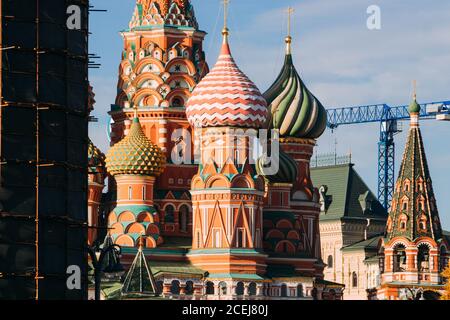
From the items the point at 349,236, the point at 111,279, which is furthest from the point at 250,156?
the point at 349,236

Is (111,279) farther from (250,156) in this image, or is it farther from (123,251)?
(250,156)

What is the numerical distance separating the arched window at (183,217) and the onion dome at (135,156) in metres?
3.08

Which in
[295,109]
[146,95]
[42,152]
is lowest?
[42,152]

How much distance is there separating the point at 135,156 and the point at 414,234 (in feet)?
45.4

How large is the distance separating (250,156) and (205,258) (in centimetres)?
482

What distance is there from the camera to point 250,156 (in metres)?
85.8

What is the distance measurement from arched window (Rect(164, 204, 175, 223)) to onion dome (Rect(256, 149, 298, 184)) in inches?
170

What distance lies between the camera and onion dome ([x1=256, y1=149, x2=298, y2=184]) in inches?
3514

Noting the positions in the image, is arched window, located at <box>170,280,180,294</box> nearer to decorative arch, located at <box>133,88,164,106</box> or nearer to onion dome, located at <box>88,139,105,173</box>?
onion dome, located at <box>88,139,105,173</box>

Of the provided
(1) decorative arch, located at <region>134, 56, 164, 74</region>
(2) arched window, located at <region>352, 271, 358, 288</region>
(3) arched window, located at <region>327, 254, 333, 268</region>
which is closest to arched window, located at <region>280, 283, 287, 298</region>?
(1) decorative arch, located at <region>134, 56, 164, 74</region>

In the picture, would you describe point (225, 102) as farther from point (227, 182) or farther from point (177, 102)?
point (177, 102)

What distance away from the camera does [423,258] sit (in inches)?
3578

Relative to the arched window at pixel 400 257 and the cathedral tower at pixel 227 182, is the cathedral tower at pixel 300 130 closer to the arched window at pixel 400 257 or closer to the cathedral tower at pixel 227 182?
the arched window at pixel 400 257

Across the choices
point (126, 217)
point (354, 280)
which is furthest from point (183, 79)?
point (354, 280)
